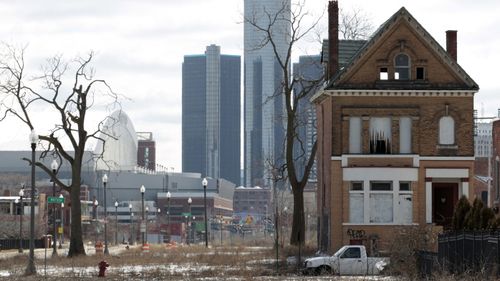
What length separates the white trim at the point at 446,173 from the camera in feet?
210

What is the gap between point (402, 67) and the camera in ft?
212

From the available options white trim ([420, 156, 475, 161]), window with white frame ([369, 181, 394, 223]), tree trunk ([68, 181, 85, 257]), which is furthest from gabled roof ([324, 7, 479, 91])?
tree trunk ([68, 181, 85, 257])

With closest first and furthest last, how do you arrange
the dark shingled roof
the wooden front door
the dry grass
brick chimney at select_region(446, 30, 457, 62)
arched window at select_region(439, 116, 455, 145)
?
1. the dry grass
2. arched window at select_region(439, 116, 455, 145)
3. the wooden front door
4. the dark shingled roof
5. brick chimney at select_region(446, 30, 457, 62)

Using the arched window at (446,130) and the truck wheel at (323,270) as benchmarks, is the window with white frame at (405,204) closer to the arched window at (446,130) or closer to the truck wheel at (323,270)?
the arched window at (446,130)

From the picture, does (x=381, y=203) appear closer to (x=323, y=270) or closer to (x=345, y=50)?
(x=345, y=50)

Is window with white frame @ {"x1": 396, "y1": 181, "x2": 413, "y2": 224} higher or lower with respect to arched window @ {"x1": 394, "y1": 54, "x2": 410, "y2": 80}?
lower

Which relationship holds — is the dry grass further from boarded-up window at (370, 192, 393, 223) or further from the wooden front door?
the wooden front door

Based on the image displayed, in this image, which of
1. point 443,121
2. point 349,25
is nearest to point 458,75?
point 443,121

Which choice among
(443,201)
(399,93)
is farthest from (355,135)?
(443,201)

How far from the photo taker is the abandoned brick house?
2510 inches

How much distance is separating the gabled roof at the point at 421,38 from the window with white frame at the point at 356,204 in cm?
581

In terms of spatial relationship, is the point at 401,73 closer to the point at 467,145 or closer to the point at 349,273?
the point at 467,145

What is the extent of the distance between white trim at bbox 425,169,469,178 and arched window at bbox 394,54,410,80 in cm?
546

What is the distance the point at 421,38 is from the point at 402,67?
195cm
